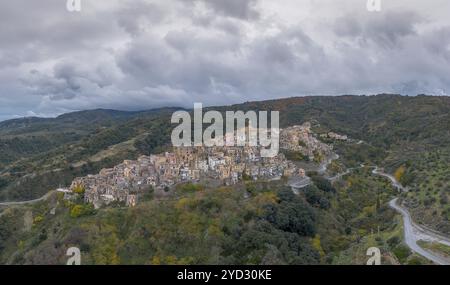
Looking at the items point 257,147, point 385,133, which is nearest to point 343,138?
point 385,133

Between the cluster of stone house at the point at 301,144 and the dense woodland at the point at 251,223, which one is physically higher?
the cluster of stone house at the point at 301,144

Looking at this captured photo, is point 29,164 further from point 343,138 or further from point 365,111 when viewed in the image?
point 365,111

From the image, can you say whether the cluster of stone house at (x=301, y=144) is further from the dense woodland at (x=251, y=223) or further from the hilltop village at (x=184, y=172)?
the dense woodland at (x=251, y=223)

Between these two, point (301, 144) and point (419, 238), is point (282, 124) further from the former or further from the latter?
point (419, 238)

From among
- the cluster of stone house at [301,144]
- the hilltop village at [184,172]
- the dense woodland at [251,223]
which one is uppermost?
the cluster of stone house at [301,144]

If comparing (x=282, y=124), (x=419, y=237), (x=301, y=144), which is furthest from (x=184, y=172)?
(x=282, y=124)

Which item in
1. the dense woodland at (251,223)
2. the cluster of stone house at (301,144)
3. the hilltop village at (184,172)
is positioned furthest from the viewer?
the cluster of stone house at (301,144)

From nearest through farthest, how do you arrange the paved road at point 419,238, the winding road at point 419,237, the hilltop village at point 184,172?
the paved road at point 419,238 < the winding road at point 419,237 < the hilltop village at point 184,172

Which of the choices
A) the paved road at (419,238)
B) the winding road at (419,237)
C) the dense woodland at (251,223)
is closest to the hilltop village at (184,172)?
the dense woodland at (251,223)
